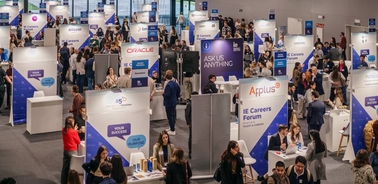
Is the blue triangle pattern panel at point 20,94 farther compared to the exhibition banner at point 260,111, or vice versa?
the blue triangle pattern panel at point 20,94

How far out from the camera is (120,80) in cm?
1352

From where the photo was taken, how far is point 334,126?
11703mm

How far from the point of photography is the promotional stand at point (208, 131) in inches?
389

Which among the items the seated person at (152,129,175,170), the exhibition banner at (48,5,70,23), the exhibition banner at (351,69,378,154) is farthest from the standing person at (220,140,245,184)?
the exhibition banner at (48,5,70,23)

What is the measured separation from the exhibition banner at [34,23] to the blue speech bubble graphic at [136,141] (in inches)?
560

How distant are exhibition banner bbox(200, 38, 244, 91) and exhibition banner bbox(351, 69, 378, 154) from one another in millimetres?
4484

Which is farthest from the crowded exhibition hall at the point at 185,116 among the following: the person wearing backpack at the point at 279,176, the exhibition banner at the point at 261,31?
the exhibition banner at the point at 261,31

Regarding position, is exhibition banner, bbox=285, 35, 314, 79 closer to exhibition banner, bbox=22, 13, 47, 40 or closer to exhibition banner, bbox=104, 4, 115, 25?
exhibition banner, bbox=22, 13, 47, 40

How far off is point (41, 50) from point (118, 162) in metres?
6.01

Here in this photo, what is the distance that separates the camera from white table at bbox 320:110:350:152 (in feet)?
38.4

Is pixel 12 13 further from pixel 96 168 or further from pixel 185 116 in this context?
pixel 96 168

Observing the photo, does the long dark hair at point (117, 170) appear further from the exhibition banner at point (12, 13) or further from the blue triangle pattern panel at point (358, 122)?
the exhibition banner at point (12, 13)

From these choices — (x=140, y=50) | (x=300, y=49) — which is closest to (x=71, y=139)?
(x=140, y=50)

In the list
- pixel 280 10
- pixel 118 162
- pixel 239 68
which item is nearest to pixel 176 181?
pixel 118 162
